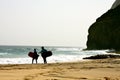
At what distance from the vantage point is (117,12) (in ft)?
264

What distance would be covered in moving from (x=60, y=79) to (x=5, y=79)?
1.75 metres

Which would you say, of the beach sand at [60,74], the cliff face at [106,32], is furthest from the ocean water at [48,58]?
the beach sand at [60,74]

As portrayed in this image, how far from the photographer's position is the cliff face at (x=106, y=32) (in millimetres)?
75875

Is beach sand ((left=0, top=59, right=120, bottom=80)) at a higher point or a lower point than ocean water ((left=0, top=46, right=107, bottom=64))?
higher

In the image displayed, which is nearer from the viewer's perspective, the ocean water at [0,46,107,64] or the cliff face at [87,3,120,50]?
the ocean water at [0,46,107,64]

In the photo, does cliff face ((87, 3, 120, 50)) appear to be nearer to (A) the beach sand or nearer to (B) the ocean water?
(B) the ocean water

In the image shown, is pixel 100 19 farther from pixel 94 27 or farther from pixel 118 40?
pixel 118 40

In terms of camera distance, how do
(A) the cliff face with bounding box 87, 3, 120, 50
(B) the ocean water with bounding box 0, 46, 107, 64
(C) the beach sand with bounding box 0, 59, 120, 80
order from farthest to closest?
(A) the cliff face with bounding box 87, 3, 120, 50 → (B) the ocean water with bounding box 0, 46, 107, 64 → (C) the beach sand with bounding box 0, 59, 120, 80

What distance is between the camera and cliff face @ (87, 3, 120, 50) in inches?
2987

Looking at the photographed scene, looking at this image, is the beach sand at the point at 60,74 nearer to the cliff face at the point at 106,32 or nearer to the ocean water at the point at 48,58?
the ocean water at the point at 48,58

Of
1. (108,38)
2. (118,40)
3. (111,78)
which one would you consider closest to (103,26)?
(108,38)

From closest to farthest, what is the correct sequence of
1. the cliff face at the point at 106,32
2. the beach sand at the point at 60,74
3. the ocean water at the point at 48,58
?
the beach sand at the point at 60,74, the ocean water at the point at 48,58, the cliff face at the point at 106,32

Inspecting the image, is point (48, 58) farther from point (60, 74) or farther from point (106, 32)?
point (106, 32)

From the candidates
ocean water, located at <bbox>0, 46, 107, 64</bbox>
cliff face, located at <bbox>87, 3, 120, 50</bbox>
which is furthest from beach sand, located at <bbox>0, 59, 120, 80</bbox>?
cliff face, located at <bbox>87, 3, 120, 50</bbox>
